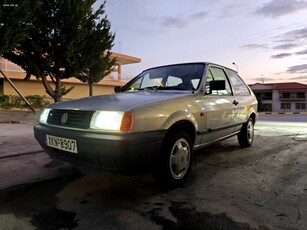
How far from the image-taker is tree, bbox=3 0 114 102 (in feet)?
37.2

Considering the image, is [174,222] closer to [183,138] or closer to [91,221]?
[91,221]

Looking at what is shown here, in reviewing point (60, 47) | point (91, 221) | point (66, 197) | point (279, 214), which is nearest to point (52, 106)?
point (66, 197)

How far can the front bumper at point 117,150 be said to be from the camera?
242cm

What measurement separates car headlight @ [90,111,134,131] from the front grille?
0.09 m

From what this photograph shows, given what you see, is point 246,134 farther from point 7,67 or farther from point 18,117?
point 7,67

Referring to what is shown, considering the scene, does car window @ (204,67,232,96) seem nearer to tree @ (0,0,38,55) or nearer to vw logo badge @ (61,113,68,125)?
vw logo badge @ (61,113,68,125)

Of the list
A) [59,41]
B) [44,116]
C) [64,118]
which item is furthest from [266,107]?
[64,118]

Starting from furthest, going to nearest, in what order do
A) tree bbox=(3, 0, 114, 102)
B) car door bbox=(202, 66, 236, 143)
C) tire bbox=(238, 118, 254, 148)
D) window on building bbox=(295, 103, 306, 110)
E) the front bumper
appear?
window on building bbox=(295, 103, 306, 110) → tree bbox=(3, 0, 114, 102) → tire bbox=(238, 118, 254, 148) → car door bbox=(202, 66, 236, 143) → the front bumper

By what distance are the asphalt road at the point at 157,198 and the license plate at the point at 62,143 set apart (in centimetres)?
52

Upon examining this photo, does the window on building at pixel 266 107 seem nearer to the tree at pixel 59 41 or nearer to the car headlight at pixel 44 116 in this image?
the tree at pixel 59 41

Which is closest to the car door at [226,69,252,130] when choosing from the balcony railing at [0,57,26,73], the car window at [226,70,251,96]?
the car window at [226,70,251,96]

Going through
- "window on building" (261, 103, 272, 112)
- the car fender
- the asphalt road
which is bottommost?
"window on building" (261, 103, 272, 112)

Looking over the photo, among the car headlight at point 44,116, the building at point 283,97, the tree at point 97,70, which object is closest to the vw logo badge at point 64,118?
the car headlight at point 44,116

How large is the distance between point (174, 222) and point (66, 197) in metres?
1.24
